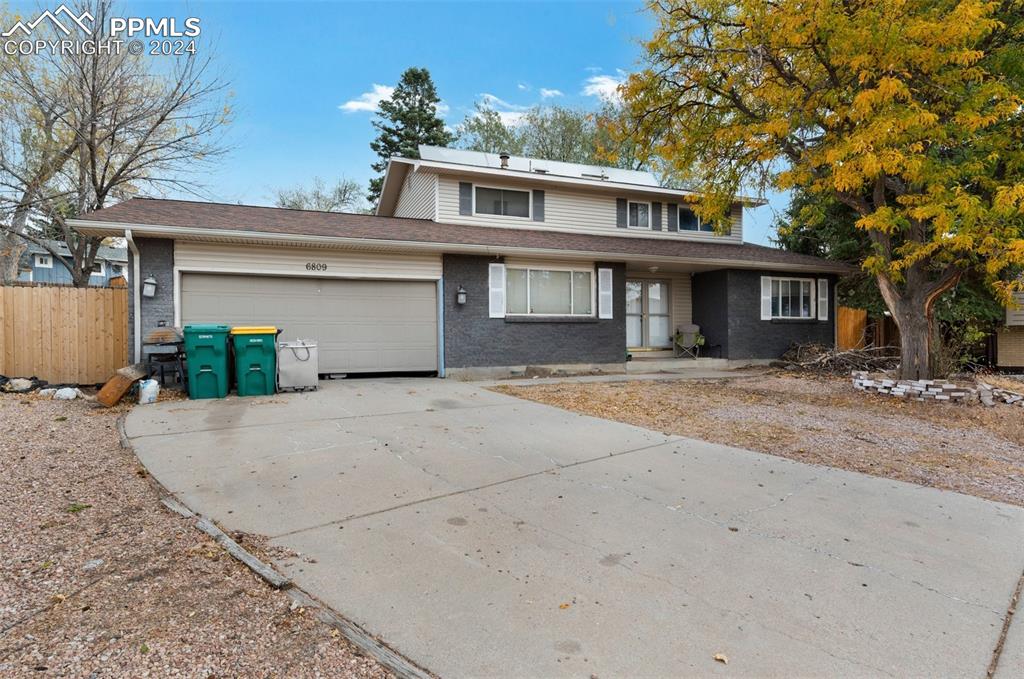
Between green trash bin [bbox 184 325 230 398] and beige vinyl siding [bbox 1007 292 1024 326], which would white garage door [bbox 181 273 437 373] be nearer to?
green trash bin [bbox 184 325 230 398]

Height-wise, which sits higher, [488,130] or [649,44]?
[488,130]

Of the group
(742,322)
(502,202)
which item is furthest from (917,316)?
(502,202)

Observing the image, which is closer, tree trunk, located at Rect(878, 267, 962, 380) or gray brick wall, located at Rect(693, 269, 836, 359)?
tree trunk, located at Rect(878, 267, 962, 380)

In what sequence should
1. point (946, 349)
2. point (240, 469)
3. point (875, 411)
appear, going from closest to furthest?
point (240, 469), point (875, 411), point (946, 349)

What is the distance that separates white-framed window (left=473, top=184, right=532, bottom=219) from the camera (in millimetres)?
12930

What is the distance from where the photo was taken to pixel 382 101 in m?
30.4

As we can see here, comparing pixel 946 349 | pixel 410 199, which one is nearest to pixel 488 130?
pixel 410 199

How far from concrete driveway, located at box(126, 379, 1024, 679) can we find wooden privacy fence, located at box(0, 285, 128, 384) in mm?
4806

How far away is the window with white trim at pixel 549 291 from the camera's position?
1160cm

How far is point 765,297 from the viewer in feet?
45.6

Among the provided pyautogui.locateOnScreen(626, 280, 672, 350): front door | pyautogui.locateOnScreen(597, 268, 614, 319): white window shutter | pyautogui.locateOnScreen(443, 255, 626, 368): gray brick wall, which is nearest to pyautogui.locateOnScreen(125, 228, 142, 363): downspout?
pyautogui.locateOnScreen(443, 255, 626, 368): gray brick wall

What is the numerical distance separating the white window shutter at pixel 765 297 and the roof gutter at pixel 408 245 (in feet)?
1.34

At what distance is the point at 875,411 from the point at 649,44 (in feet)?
24.2

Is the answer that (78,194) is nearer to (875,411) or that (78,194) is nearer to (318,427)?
(318,427)
